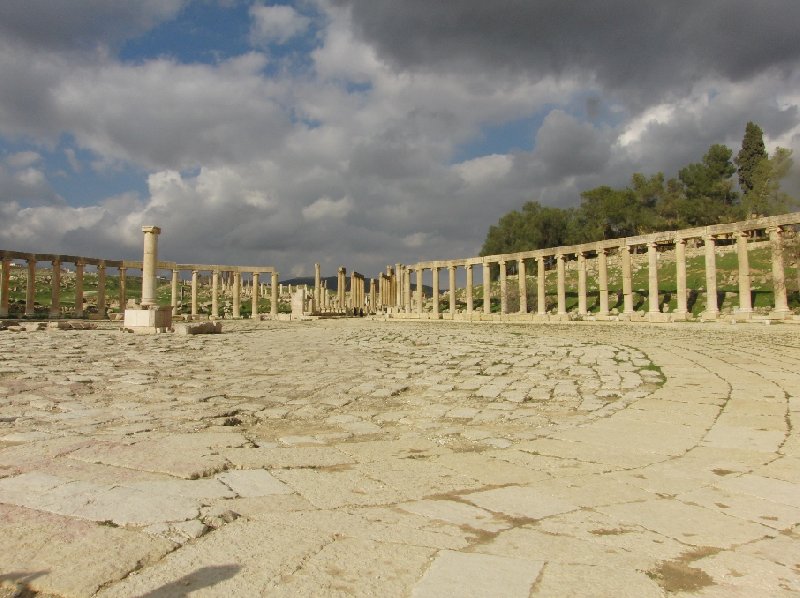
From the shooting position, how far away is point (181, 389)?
7672 millimetres

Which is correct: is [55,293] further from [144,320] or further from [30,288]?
[144,320]

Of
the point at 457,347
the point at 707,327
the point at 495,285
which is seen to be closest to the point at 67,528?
the point at 457,347

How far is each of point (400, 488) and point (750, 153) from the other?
208 ft

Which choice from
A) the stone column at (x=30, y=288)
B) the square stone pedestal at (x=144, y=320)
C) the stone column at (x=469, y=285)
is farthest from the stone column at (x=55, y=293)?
the stone column at (x=469, y=285)

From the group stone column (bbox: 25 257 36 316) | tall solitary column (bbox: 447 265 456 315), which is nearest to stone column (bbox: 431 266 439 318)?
tall solitary column (bbox: 447 265 456 315)

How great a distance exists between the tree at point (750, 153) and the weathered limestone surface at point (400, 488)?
55637mm

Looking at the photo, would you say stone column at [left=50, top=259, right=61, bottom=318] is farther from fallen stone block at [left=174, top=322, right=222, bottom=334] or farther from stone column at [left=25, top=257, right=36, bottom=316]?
fallen stone block at [left=174, top=322, right=222, bottom=334]

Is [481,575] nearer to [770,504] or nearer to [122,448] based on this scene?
[770,504]

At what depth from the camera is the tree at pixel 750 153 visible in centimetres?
5328

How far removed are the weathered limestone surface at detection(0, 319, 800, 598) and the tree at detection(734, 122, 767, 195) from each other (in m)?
55.6

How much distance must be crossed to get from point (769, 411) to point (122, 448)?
260 inches

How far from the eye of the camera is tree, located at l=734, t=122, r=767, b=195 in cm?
5328

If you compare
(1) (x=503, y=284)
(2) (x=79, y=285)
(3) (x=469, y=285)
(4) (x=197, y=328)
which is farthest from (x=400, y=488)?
(2) (x=79, y=285)

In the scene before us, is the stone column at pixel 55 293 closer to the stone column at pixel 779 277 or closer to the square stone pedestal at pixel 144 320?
the square stone pedestal at pixel 144 320
